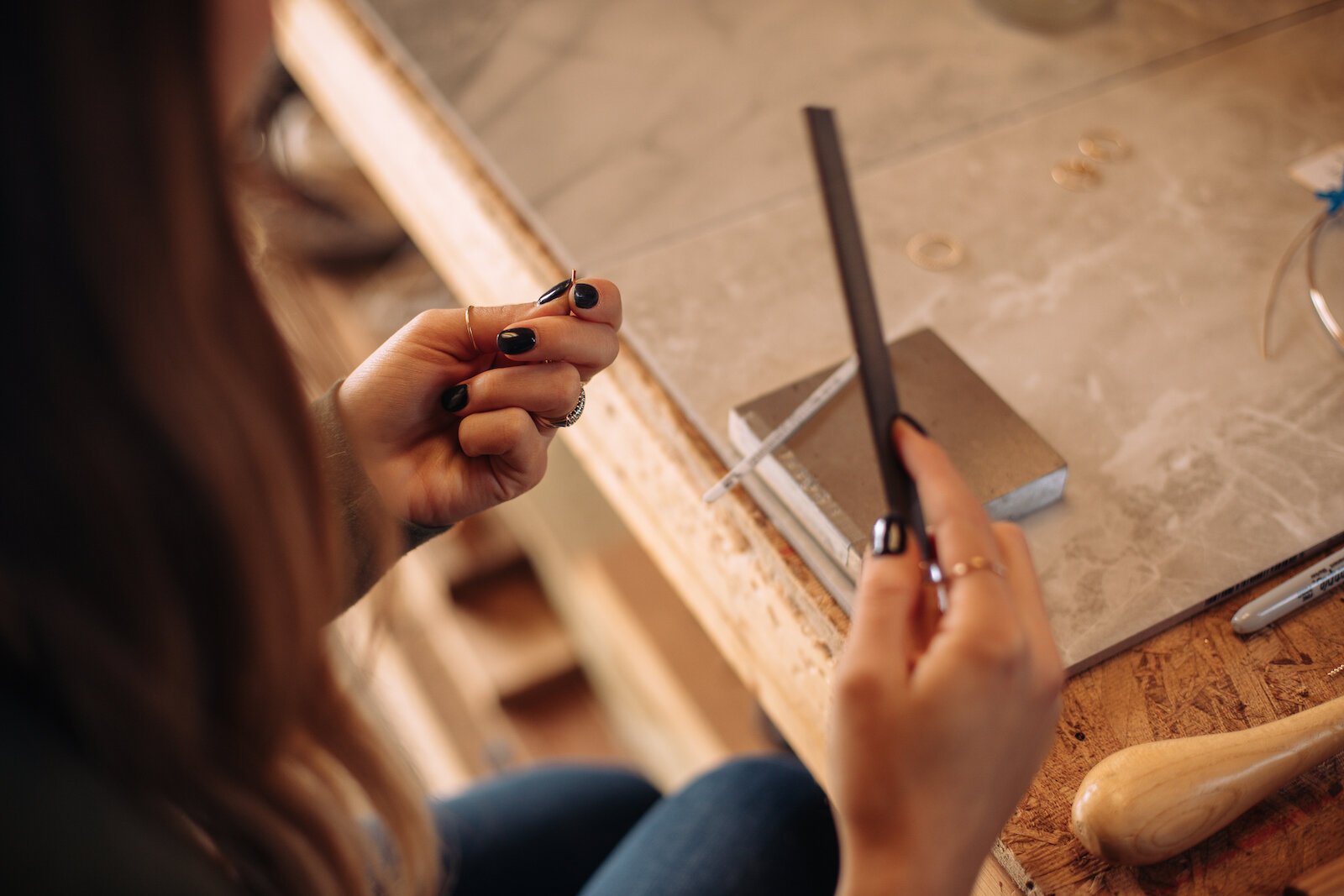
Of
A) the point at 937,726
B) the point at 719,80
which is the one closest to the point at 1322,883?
the point at 937,726

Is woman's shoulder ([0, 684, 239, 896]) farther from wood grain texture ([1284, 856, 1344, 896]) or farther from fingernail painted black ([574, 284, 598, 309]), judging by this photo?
wood grain texture ([1284, 856, 1344, 896])

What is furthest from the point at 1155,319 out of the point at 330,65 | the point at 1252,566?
the point at 330,65

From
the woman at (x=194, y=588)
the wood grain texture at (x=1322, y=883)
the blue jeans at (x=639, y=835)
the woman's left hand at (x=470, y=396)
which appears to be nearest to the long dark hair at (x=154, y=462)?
the woman at (x=194, y=588)

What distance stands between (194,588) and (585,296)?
276 millimetres

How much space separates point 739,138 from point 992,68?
0.87 feet

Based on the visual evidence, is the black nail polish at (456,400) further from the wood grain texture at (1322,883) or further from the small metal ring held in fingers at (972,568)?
the wood grain texture at (1322,883)

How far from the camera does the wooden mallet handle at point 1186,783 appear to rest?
0.42 m

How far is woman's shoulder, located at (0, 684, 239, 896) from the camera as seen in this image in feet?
1.03

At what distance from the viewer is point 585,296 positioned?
56cm

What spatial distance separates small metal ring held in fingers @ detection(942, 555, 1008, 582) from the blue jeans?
12.6 inches

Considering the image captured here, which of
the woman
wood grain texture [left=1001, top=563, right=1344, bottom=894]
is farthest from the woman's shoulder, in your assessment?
wood grain texture [left=1001, top=563, right=1344, bottom=894]

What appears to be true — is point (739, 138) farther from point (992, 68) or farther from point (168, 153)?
→ point (168, 153)

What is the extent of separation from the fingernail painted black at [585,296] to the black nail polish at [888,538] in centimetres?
23

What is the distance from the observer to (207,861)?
0.38 meters
